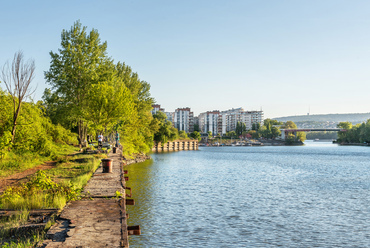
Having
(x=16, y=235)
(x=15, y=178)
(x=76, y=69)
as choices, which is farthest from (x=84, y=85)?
(x=16, y=235)

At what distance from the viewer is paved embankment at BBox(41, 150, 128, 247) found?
808cm

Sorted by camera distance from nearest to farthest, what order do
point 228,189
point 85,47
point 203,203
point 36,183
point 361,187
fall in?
point 36,183 → point 203,203 → point 228,189 → point 361,187 → point 85,47

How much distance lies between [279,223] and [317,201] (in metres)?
7.37

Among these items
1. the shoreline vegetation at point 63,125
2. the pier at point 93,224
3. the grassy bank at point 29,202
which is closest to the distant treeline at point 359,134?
the shoreline vegetation at point 63,125

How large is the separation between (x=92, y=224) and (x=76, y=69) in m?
33.2

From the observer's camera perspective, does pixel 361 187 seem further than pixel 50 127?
No

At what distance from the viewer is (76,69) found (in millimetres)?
39781

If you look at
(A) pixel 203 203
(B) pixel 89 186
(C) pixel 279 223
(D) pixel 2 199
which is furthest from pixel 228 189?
(D) pixel 2 199

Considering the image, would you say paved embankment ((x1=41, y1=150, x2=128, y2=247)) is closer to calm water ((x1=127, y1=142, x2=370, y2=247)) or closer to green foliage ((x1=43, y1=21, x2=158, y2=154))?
calm water ((x1=127, y1=142, x2=370, y2=247))

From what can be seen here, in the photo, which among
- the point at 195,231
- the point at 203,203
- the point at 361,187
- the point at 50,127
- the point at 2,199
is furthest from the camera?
the point at 50,127

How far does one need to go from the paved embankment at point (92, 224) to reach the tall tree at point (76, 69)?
91.7ft

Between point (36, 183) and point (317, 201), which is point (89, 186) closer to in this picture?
point (36, 183)

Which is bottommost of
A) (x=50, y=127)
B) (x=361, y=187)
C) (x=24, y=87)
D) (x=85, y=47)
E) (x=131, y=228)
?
(x=361, y=187)

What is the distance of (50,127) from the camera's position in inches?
1329
